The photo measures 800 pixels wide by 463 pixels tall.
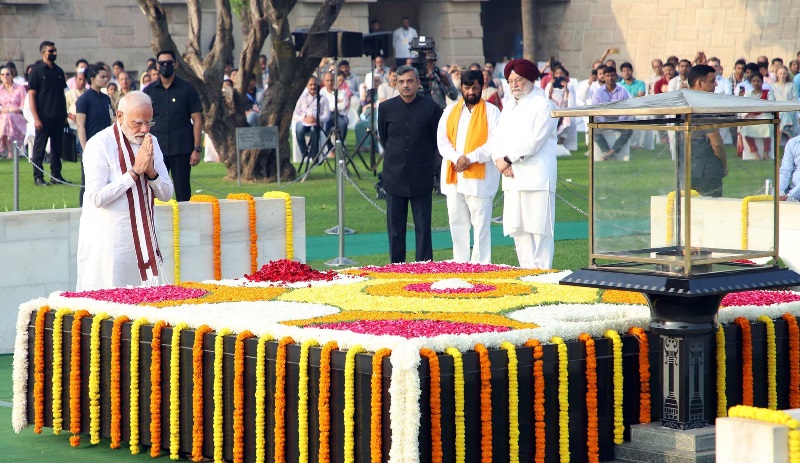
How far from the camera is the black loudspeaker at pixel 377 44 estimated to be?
59.9ft

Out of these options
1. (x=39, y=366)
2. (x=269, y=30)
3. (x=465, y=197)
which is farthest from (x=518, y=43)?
(x=39, y=366)

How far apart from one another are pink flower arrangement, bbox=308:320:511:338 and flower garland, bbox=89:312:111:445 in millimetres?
1174

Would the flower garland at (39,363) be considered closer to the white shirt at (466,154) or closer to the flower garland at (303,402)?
the flower garland at (303,402)

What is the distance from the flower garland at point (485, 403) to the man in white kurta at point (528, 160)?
4.65 m

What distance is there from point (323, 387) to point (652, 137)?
1.84m

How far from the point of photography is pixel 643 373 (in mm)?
5996

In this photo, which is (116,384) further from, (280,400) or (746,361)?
(746,361)

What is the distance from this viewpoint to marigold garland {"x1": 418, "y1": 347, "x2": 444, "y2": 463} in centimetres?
530

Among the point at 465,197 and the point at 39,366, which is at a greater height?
the point at 465,197

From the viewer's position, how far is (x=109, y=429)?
21.4 ft

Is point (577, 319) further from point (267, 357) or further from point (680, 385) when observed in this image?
point (267, 357)

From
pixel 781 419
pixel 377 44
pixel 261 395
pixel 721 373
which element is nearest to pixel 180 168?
pixel 377 44

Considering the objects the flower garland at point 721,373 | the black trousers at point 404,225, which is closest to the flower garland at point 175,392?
the flower garland at point 721,373

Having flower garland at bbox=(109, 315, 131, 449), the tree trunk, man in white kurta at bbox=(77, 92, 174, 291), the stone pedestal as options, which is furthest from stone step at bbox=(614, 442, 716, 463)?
the tree trunk
